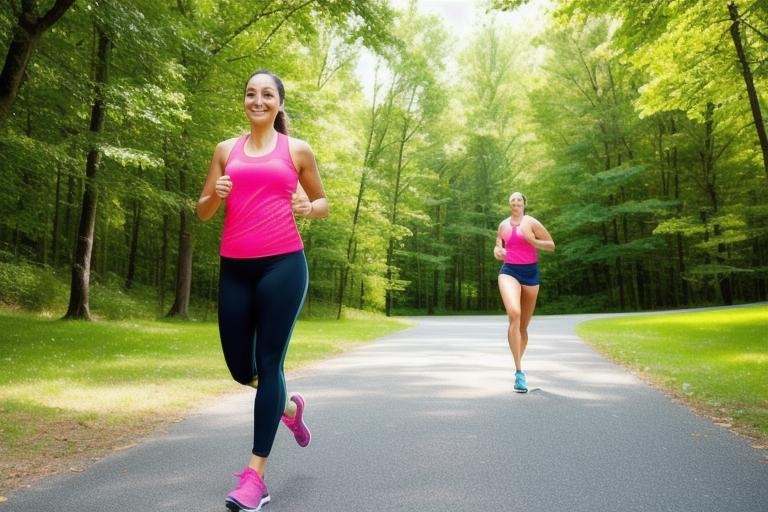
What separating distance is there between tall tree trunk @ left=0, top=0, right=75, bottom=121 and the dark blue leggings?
7.26 metres

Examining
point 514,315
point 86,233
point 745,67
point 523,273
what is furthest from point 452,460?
point 86,233

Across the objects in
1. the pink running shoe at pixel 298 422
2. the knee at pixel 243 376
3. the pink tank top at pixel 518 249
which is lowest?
the pink running shoe at pixel 298 422

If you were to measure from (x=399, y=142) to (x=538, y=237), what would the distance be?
27480mm

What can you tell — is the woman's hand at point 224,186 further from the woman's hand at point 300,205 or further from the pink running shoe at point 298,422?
the pink running shoe at point 298,422

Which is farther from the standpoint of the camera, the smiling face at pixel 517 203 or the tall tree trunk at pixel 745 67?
the tall tree trunk at pixel 745 67

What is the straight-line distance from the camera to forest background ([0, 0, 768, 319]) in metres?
11.1

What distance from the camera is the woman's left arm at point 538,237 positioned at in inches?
274

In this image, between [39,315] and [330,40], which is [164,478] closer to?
[39,315]

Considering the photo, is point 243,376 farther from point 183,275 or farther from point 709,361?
point 183,275

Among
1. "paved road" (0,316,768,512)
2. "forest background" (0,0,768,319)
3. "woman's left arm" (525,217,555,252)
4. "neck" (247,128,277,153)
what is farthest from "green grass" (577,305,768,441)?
"forest background" (0,0,768,319)

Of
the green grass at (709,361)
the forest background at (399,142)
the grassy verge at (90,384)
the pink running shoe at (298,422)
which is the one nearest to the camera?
the pink running shoe at (298,422)

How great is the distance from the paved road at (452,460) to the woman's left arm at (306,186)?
1572 mm

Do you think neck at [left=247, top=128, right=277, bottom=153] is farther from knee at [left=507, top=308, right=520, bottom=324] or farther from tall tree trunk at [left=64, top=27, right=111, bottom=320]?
tall tree trunk at [left=64, top=27, right=111, bottom=320]

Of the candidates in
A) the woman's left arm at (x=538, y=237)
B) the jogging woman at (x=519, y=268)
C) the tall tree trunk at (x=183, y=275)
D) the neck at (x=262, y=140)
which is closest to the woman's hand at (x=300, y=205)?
the neck at (x=262, y=140)
